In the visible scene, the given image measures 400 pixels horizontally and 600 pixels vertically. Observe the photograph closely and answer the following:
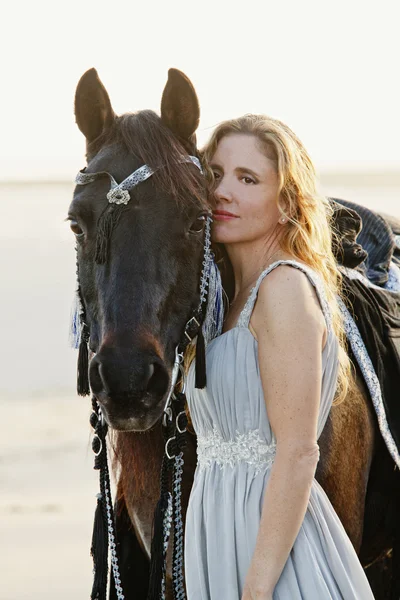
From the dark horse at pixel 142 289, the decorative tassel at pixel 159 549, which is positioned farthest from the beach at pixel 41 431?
the decorative tassel at pixel 159 549

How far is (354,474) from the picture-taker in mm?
3285

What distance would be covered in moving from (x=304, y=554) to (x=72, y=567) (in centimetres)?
415

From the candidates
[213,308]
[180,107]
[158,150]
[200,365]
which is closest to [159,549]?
[200,365]

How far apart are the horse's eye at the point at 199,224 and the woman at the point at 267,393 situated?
2.1 inches

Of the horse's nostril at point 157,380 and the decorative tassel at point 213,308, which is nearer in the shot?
the horse's nostril at point 157,380

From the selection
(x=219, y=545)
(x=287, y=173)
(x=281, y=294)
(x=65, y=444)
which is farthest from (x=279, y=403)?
(x=65, y=444)

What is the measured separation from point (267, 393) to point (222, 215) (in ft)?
1.83

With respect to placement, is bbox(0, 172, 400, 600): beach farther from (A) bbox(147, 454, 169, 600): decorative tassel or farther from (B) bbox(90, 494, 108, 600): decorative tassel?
(A) bbox(147, 454, 169, 600): decorative tassel

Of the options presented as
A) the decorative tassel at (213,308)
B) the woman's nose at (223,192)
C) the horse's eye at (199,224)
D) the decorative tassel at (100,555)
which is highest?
the woman's nose at (223,192)

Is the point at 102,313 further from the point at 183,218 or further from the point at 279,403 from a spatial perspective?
the point at 279,403

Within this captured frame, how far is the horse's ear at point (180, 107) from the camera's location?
285 cm

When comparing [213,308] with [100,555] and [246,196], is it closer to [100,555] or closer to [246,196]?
[246,196]

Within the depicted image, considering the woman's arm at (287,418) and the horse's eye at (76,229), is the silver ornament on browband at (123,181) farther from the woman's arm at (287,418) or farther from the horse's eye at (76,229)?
the woman's arm at (287,418)

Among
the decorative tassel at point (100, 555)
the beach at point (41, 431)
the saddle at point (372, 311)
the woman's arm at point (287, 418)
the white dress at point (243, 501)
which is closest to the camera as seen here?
the woman's arm at point (287, 418)
